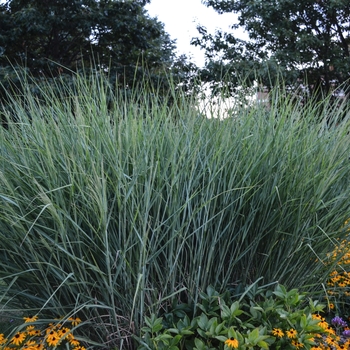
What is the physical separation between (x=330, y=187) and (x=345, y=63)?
12.6m

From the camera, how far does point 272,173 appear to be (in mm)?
2744

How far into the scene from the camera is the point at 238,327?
2451 mm

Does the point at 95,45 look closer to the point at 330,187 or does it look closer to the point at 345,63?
the point at 345,63

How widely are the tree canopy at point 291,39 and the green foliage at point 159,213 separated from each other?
38.0 ft

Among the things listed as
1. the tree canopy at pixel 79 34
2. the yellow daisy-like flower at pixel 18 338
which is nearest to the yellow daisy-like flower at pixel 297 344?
the yellow daisy-like flower at pixel 18 338

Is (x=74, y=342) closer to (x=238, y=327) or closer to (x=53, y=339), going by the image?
(x=53, y=339)

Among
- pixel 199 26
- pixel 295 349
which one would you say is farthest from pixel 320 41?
pixel 295 349

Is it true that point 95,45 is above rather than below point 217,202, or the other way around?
above

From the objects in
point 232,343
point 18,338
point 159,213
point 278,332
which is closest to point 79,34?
point 159,213

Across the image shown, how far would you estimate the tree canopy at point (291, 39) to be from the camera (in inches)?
571

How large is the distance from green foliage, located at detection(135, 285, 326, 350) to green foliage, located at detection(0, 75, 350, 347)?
0.04m

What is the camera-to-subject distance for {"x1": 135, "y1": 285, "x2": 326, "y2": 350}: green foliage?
2199 millimetres

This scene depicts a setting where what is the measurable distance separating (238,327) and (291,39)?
14.2 meters

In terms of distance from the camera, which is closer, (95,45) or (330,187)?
(330,187)
